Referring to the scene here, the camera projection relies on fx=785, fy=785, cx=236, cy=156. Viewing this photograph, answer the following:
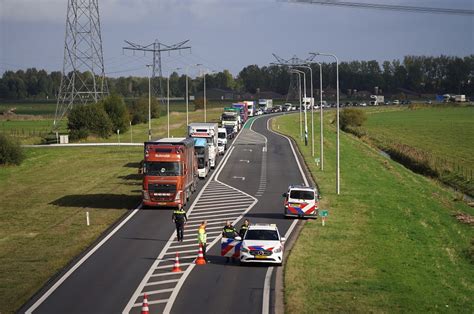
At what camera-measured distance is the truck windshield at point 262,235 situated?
29.4m

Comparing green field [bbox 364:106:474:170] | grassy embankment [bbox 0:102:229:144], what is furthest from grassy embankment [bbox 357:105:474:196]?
grassy embankment [bbox 0:102:229:144]

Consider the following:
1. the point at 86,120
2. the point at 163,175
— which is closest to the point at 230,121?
the point at 86,120

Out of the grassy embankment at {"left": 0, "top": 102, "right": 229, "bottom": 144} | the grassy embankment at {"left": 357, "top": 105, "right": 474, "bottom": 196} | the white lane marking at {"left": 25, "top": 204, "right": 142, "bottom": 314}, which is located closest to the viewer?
the white lane marking at {"left": 25, "top": 204, "right": 142, "bottom": 314}

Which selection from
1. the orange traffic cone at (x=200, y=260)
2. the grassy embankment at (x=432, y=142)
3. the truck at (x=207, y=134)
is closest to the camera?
the orange traffic cone at (x=200, y=260)

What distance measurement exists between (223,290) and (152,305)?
115 inches

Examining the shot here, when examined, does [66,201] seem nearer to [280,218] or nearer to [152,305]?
[280,218]

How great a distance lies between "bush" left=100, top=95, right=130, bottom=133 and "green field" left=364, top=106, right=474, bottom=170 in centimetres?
3727

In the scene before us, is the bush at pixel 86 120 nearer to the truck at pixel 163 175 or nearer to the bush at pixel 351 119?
the bush at pixel 351 119

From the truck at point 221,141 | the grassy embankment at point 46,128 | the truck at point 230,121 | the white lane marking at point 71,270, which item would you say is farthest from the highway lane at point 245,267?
the grassy embankment at point 46,128

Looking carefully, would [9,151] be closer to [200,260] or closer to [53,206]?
[53,206]

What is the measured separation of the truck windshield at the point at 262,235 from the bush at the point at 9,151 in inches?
1825

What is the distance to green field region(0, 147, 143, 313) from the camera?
93.6ft

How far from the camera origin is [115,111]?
108 m

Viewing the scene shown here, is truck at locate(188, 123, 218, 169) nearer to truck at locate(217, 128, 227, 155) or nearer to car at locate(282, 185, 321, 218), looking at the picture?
truck at locate(217, 128, 227, 155)
